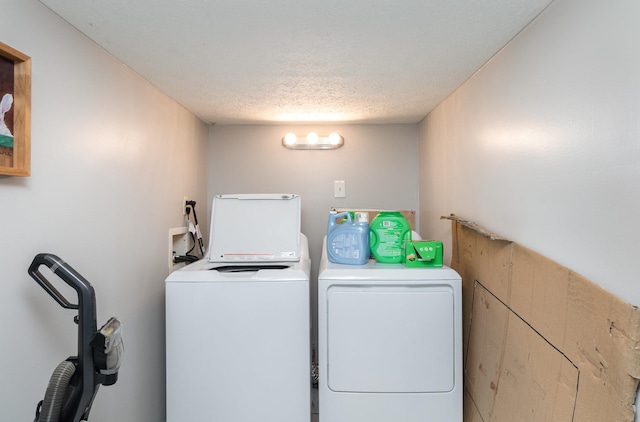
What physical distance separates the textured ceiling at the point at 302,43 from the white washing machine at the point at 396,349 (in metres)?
0.89

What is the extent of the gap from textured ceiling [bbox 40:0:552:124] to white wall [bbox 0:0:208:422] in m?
0.14

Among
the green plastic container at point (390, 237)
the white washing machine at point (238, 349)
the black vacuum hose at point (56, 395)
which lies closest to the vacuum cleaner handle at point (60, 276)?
the black vacuum hose at point (56, 395)

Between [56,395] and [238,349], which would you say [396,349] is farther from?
[56,395]

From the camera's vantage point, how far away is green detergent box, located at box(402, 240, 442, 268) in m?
1.44

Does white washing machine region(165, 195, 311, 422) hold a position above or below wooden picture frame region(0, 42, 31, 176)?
below

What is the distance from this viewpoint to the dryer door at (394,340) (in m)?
1.35

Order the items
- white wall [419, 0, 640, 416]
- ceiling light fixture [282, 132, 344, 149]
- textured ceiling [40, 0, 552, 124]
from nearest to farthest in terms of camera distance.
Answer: white wall [419, 0, 640, 416], textured ceiling [40, 0, 552, 124], ceiling light fixture [282, 132, 344, 149]

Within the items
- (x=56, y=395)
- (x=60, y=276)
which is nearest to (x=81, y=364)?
(x=56, y=395)

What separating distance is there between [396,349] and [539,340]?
524 millimetres

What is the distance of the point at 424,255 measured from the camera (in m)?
1.45

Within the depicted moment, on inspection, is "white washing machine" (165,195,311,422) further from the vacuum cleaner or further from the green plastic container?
the vacuum cleaner

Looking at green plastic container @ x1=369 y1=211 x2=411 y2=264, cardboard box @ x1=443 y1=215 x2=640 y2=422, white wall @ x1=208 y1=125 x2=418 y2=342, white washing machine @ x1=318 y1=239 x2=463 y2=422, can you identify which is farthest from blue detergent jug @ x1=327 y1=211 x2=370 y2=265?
white wall @ x1=208 y1=125 x2=418 y2=342

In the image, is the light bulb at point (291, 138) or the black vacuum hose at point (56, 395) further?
the light bulb at point (291, 138)

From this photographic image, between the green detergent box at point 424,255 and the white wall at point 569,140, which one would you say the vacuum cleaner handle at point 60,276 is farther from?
the white wall at point 569,140
